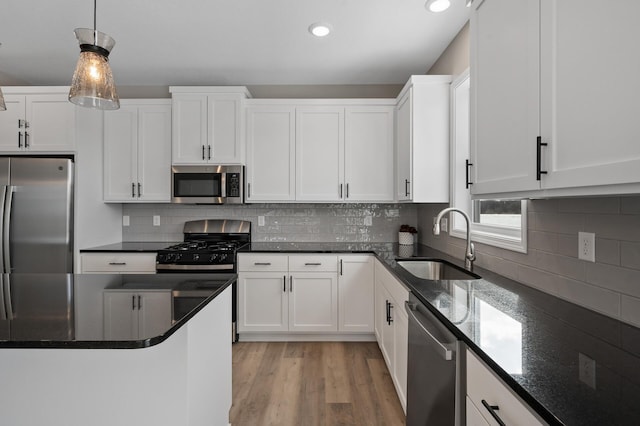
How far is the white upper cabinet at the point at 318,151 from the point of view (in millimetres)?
3439

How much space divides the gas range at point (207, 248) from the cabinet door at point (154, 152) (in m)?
0.50

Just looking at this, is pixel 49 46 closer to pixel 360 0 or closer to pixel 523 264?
pixel 360 0

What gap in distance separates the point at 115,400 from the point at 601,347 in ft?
5.14

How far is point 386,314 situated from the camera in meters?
2.54

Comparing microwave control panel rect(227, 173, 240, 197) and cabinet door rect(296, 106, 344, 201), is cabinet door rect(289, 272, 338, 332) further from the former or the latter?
microwave control panel rect(227, 173, 240, 197)

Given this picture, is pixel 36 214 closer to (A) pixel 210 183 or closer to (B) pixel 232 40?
(A) pixel 210 183

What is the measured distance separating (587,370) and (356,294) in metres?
2.40

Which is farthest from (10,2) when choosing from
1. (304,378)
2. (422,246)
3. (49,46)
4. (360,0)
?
(422,246)

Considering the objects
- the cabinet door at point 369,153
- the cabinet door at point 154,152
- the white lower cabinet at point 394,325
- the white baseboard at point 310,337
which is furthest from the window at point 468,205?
the cabinet door at point 154,152

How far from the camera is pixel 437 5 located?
2.23 metres

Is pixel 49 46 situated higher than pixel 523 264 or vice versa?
pixel 49 46

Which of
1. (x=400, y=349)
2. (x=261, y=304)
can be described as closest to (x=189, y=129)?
(x=261, y=304)

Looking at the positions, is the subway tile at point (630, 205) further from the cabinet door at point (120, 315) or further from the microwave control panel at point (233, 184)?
the microwave control panel at point (233, 184)

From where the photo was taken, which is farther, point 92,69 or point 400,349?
point 400,349
